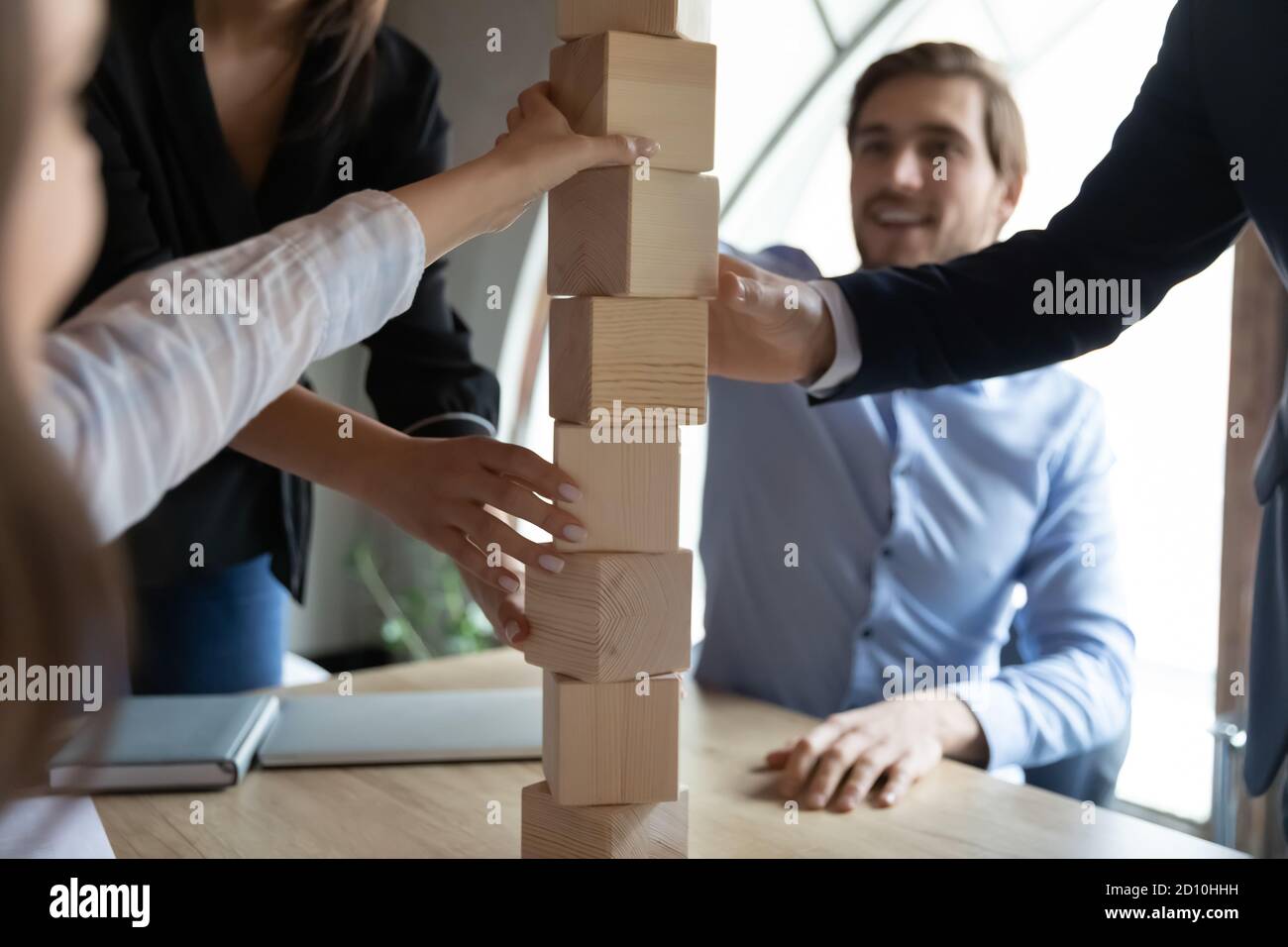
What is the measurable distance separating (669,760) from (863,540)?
100 cm

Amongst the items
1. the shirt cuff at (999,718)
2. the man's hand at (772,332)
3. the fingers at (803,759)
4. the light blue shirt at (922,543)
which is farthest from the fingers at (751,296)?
the light blue shirt at (922,543)

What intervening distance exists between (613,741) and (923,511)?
1034 millimetres

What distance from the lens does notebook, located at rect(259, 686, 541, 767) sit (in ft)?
3.98

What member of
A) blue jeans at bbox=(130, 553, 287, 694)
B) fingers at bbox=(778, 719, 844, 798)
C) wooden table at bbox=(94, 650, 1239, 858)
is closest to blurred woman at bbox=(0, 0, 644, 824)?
wooden table at bbox=(94, 650, 1239, 858)

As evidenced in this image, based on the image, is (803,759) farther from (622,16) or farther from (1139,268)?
(622,16)

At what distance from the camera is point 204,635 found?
5.10ft

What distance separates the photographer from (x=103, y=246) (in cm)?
125

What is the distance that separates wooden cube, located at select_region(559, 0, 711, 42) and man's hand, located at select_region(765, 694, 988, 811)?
727 mm

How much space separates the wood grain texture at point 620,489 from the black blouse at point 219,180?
1.63 ft

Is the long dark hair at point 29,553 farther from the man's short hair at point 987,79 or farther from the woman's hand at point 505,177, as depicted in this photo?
Result: the man's short hair at point 987,79

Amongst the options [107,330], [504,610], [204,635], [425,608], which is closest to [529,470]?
[504,610]

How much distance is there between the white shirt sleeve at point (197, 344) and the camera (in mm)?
631

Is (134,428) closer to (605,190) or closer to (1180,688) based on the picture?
(605,190)

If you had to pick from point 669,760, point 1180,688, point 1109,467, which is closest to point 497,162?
point 669,760
